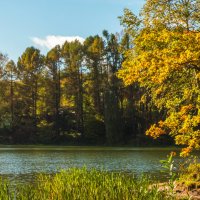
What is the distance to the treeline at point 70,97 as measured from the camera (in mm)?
71500

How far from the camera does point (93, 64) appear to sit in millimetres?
80438

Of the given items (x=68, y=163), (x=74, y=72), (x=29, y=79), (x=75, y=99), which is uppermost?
(x=74, y=72)

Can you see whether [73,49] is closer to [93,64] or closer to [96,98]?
[93,64]

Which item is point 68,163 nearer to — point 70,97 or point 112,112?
point 112,112

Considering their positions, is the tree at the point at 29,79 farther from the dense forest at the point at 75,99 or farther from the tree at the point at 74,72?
the tree at the point at 74,72

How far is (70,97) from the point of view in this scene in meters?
80.7

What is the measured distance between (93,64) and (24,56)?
43.0ft

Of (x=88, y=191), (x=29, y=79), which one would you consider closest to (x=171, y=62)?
(x=88, y=191)

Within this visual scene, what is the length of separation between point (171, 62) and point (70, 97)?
2533 inches

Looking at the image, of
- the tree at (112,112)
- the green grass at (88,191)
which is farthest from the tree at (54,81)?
the green grass at (88,191)

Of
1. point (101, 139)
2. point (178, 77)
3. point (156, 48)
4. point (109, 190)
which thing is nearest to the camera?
point (109, 190)

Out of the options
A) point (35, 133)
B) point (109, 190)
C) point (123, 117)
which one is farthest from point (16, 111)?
point (109, 190)

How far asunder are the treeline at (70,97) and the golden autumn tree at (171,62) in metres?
47.9

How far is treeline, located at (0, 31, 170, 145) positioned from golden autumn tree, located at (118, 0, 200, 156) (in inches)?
1888
